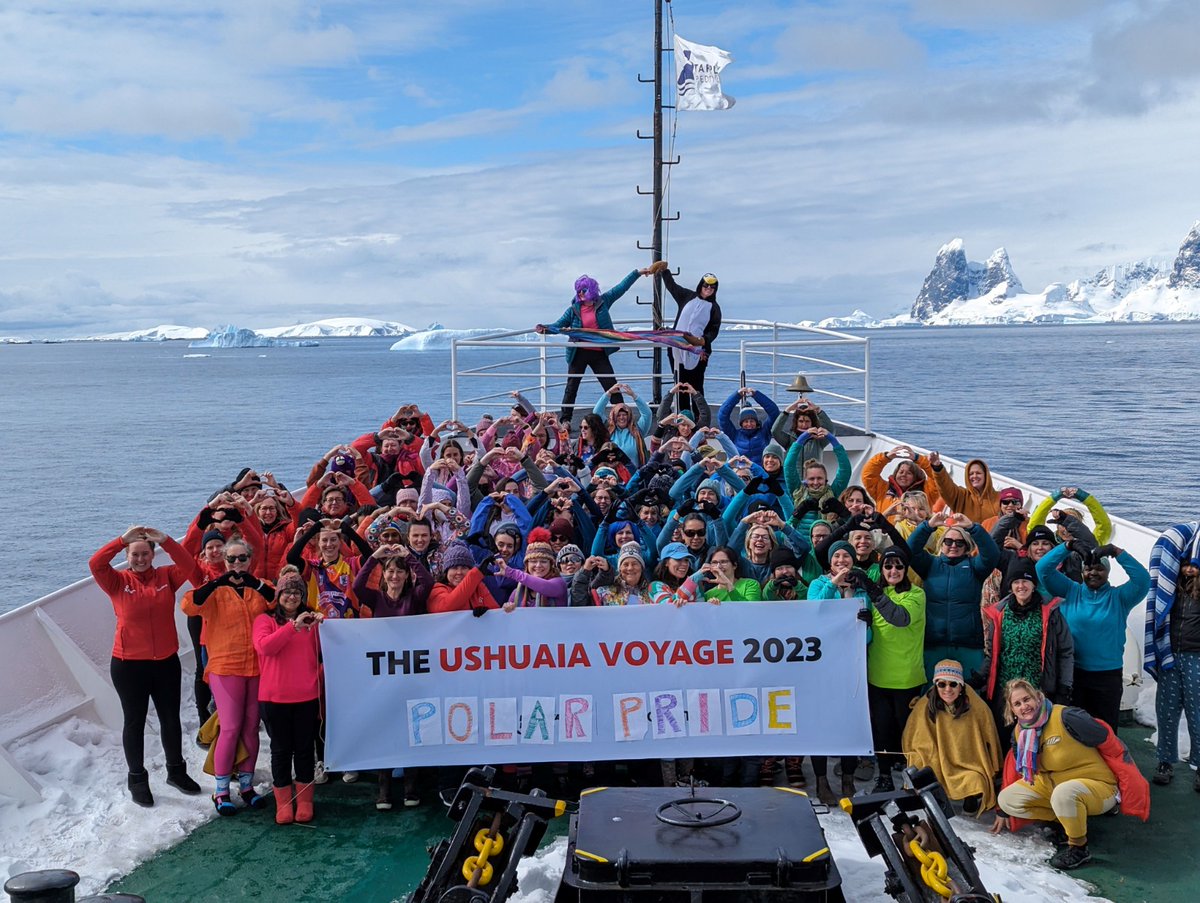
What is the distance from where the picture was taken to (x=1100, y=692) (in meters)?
7.42

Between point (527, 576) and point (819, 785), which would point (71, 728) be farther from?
point (819, 785)

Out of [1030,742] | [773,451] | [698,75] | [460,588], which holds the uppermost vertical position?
[698,75]

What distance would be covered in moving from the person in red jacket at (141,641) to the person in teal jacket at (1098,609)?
18.5 feet

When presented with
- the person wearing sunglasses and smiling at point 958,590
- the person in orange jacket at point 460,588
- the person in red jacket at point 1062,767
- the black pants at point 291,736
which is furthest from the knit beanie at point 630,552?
the person in red jacket at point 1062,767

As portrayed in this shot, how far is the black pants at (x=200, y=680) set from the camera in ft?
26.7

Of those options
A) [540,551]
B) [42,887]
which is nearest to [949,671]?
[540,551]

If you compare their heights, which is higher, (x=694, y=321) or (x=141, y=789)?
(x=694, y=321)

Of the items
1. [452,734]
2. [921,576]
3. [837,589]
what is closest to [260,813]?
[452,734]

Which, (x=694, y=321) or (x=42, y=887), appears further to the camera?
(x=694, y=321)

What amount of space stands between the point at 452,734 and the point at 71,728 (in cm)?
283

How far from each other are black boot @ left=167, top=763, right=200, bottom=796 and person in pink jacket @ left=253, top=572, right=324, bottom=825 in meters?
0.70

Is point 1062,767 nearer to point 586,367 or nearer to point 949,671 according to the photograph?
point 949,671

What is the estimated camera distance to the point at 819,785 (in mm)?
7500

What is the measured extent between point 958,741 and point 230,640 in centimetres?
459
